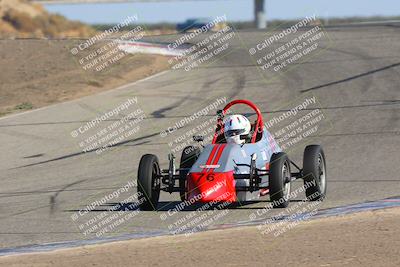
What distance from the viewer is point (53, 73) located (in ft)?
105

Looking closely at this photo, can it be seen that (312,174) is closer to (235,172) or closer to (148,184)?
(235,172)

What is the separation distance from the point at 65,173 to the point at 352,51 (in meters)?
17.0

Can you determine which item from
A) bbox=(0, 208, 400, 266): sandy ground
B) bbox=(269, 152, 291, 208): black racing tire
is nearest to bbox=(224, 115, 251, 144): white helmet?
bbox=(269, 152, 291, 208): black racing tire

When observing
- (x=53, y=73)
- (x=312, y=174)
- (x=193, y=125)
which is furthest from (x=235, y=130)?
(x=53, y=73)

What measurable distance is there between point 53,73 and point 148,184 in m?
19.8

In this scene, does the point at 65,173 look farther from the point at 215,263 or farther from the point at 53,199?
the point at 215,263

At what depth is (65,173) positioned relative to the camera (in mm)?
17344

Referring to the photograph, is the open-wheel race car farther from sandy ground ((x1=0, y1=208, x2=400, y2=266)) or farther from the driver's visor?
sandy ground ((x1=0, y1=208, x2=400, y2=266))

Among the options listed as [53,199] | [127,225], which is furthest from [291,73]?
[127,225]

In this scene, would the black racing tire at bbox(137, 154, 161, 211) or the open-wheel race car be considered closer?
the open-wheel race car

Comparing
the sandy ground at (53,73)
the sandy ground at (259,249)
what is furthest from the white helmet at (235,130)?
the sandy ground at (53,73)

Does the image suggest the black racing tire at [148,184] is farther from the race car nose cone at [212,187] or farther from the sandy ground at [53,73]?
the sandy ground at [53,73]

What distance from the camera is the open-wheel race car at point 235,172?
12477mm

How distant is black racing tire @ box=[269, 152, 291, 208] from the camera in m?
12.4
